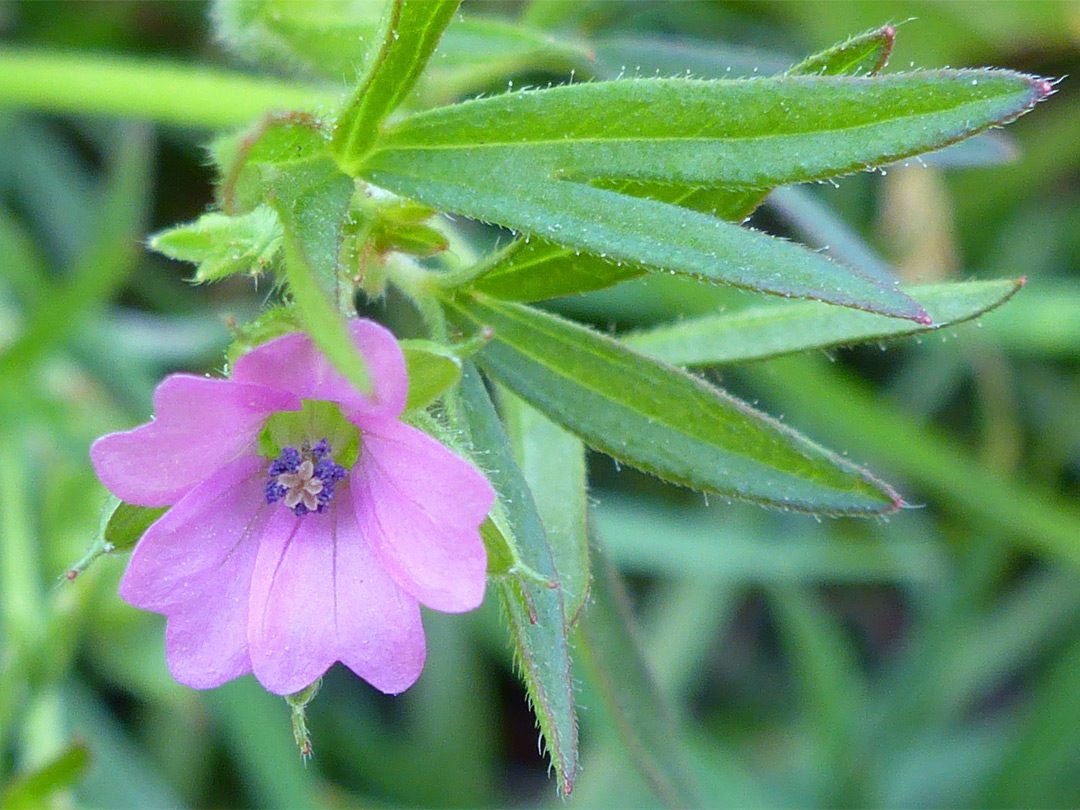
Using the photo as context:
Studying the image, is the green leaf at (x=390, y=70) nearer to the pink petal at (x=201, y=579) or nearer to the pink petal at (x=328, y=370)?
the pink petal at (x=328, y=370)

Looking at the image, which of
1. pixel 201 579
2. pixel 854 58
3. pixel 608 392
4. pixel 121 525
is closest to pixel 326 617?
pixel 201 579

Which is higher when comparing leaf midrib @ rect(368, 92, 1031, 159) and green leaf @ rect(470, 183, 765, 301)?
leaf midrib @ rect(368, 92, 1031, 159)

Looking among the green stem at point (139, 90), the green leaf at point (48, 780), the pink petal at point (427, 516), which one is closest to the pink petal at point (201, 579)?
the pink petal at point (427, 516)

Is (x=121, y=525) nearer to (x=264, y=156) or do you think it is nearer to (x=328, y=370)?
(x=328, y=370)

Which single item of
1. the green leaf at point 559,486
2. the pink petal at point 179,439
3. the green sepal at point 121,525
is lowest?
the green leaf at point 559,486

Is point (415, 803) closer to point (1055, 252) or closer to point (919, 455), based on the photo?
point (919, 455)

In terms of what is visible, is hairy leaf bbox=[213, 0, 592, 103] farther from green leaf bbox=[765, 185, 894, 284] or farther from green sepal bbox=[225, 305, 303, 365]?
green sepal bbox=[225, 305, 303, 365]

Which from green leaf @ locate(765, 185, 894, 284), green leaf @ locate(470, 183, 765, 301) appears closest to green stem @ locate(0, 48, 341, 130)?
green leaf @ locate(765, 185, 894, 284)
